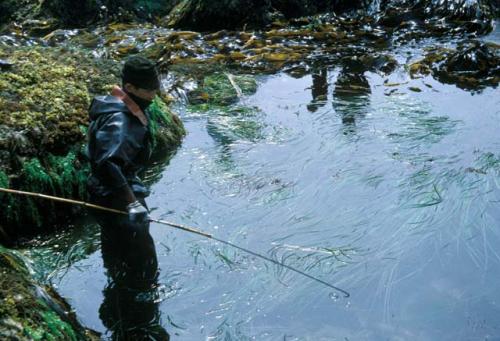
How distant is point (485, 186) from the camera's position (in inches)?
218

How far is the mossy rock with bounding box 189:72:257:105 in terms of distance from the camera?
787 cm

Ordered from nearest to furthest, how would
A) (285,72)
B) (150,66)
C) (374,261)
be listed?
(150,66), (374,261), (285,72)

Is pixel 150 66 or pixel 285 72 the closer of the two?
Answer: pixel 150 66

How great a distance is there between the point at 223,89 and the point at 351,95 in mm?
1626

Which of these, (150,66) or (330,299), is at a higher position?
(150,66)

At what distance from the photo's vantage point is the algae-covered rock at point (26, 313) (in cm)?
300

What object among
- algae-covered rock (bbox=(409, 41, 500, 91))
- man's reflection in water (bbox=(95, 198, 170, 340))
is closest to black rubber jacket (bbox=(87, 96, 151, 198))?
man's reflection in water (bbox=(95, 198, 170, 340))

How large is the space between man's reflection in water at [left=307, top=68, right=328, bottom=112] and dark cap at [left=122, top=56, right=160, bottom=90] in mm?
3762

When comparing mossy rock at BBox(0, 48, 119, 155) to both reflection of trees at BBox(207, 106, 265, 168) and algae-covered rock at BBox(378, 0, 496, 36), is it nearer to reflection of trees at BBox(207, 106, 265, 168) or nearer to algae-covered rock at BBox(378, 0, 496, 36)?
reflection of trees at BBox(207, 106, 265, 168)

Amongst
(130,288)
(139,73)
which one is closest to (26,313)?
(130,288)

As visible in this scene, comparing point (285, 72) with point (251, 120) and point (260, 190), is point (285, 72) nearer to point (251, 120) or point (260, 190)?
point (251, 120)

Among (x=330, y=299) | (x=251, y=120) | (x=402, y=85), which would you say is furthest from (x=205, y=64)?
(x=330, y=299)

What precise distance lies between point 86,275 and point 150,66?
1.62 m

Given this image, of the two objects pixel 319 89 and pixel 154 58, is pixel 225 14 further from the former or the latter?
pixel 319 89
